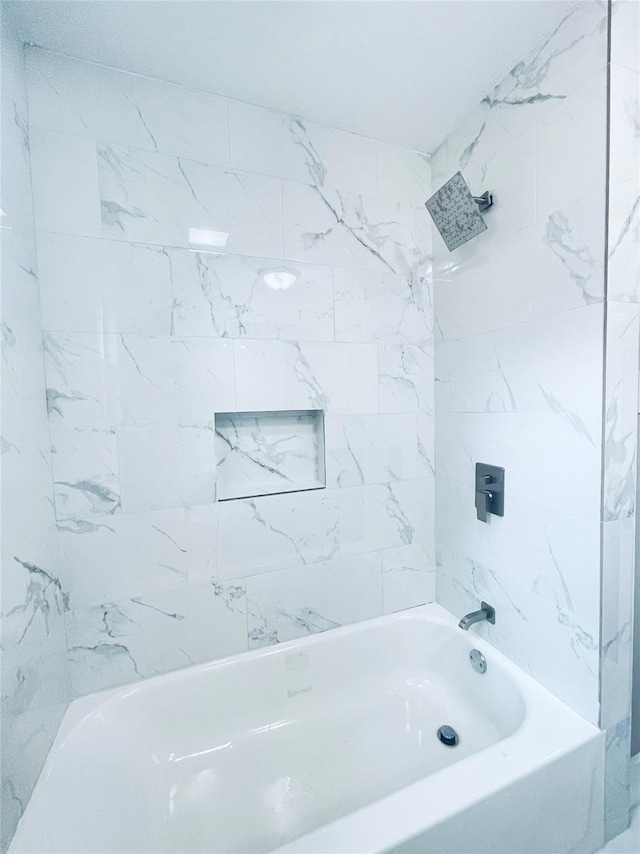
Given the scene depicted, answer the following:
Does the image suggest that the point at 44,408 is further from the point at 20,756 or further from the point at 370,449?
the point at 370,449

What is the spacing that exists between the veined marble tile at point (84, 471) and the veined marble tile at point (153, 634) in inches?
13.2

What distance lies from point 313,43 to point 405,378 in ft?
3.69

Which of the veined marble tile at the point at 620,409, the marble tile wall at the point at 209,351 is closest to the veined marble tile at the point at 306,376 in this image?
the marble tile wall at the point at 209,351

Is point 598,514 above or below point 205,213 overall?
below

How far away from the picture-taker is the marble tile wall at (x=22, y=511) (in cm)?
81

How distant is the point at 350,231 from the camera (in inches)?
57.2

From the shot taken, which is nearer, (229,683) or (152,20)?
(152,20)

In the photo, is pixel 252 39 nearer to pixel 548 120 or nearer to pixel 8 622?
pixel 548 120

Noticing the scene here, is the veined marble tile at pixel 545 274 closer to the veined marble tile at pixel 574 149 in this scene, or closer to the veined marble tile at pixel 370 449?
the veined marble tile at pixel 574 149

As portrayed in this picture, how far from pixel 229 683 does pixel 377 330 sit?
4.85 ft

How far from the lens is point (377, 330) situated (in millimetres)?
1515

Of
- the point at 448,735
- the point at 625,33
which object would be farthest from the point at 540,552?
the point at 625,33

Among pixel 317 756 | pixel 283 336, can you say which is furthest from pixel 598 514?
pixel 317 756

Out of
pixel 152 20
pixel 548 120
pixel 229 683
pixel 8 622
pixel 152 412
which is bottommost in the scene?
pixel 229 683
